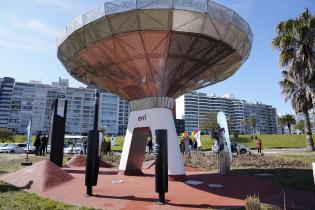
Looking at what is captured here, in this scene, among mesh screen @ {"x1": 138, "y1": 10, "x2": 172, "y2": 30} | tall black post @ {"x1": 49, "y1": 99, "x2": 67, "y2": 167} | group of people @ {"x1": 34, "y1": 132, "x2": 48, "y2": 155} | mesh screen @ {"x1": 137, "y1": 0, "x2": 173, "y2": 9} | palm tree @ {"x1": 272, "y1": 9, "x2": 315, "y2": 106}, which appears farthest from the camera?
group of people @ {"x1": 34, "y1": 132, "x2": 48, "y2": 155}

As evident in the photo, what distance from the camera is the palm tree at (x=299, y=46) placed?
31.5 meters

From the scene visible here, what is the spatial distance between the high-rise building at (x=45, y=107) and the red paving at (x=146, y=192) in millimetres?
142111

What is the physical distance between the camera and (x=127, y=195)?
433 inches

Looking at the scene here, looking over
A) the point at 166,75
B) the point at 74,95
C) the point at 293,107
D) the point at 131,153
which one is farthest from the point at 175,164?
the point at 74,95

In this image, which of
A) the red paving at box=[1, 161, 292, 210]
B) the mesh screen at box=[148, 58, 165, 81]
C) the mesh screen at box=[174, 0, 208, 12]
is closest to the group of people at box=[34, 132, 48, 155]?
the red paving at box=[1, 161, 292, 210]

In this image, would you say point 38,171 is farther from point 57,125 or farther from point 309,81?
point 309,81

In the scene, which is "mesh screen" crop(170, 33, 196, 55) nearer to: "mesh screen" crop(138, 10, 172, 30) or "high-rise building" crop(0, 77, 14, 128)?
"mesh screen" crop(138, 10, 172, 30)

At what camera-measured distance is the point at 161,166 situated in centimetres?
1002

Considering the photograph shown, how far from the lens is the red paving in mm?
9578

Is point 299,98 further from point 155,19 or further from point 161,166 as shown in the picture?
point 161,166

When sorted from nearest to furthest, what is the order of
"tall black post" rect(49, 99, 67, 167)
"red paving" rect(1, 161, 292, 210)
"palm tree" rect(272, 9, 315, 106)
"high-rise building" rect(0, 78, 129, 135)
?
"red paving" rect(1, 161, 292, 210) → "tall black post" rect(49, 99, 67, 167) → "palm tree" rect(272, 9, 315, 106) → "high-rise building" rect(0, 78, 129, 135)

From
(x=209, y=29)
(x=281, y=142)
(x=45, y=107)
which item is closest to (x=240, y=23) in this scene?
(x=209, y=29)

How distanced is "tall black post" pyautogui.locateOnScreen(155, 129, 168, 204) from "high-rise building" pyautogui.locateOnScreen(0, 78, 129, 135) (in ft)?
478

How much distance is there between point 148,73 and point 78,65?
482cm
